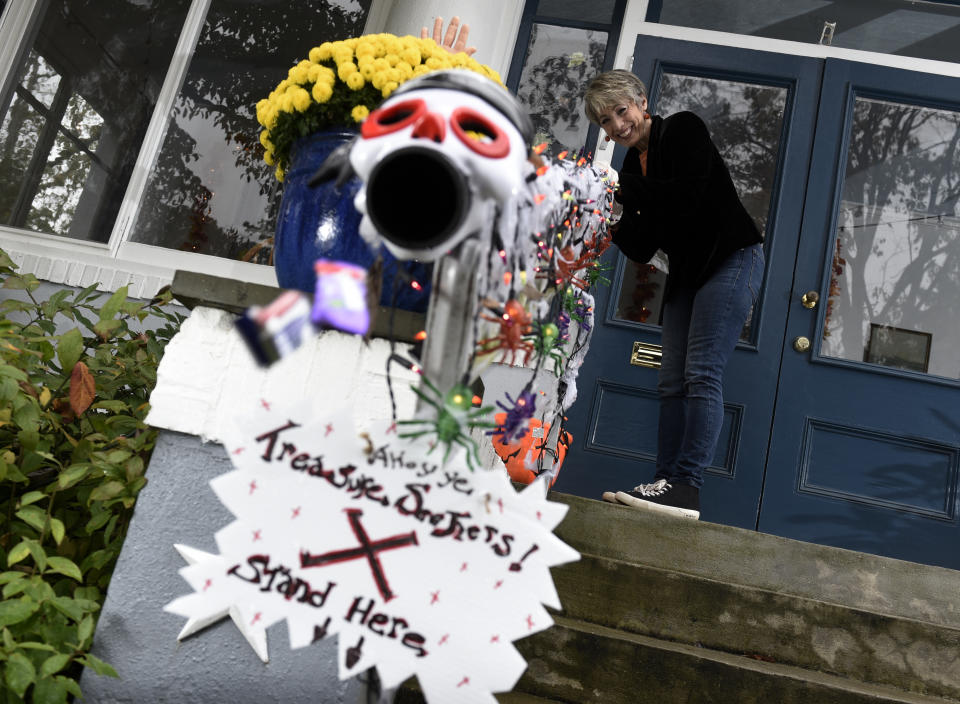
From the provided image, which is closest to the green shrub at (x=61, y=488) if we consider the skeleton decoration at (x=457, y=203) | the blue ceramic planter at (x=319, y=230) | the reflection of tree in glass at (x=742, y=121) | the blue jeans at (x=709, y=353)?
the blue ceramic planter at (x=319, y=230)

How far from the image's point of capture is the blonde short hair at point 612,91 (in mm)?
2025

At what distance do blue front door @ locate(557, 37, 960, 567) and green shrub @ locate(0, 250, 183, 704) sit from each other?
174cm

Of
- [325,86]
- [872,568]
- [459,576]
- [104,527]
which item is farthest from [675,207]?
[104,527]

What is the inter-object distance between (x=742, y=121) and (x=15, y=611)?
306 cm

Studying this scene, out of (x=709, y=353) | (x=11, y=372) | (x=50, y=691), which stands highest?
(x=709, y=353)

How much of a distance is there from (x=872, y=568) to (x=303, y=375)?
5.10 ft

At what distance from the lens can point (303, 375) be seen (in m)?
1.28

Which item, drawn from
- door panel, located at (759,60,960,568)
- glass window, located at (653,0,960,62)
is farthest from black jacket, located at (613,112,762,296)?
glass window, located at (653,0,960,62)

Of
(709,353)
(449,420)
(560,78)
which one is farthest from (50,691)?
(560,78)

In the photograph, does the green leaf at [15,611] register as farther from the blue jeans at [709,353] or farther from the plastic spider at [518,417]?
the blue jeans at [709,353]

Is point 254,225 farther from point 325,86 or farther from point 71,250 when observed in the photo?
point 325,86

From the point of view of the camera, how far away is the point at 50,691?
3.93 feet

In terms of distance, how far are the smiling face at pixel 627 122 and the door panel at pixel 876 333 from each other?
4.18ft

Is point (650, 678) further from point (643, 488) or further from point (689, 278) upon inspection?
point (689, 278)
